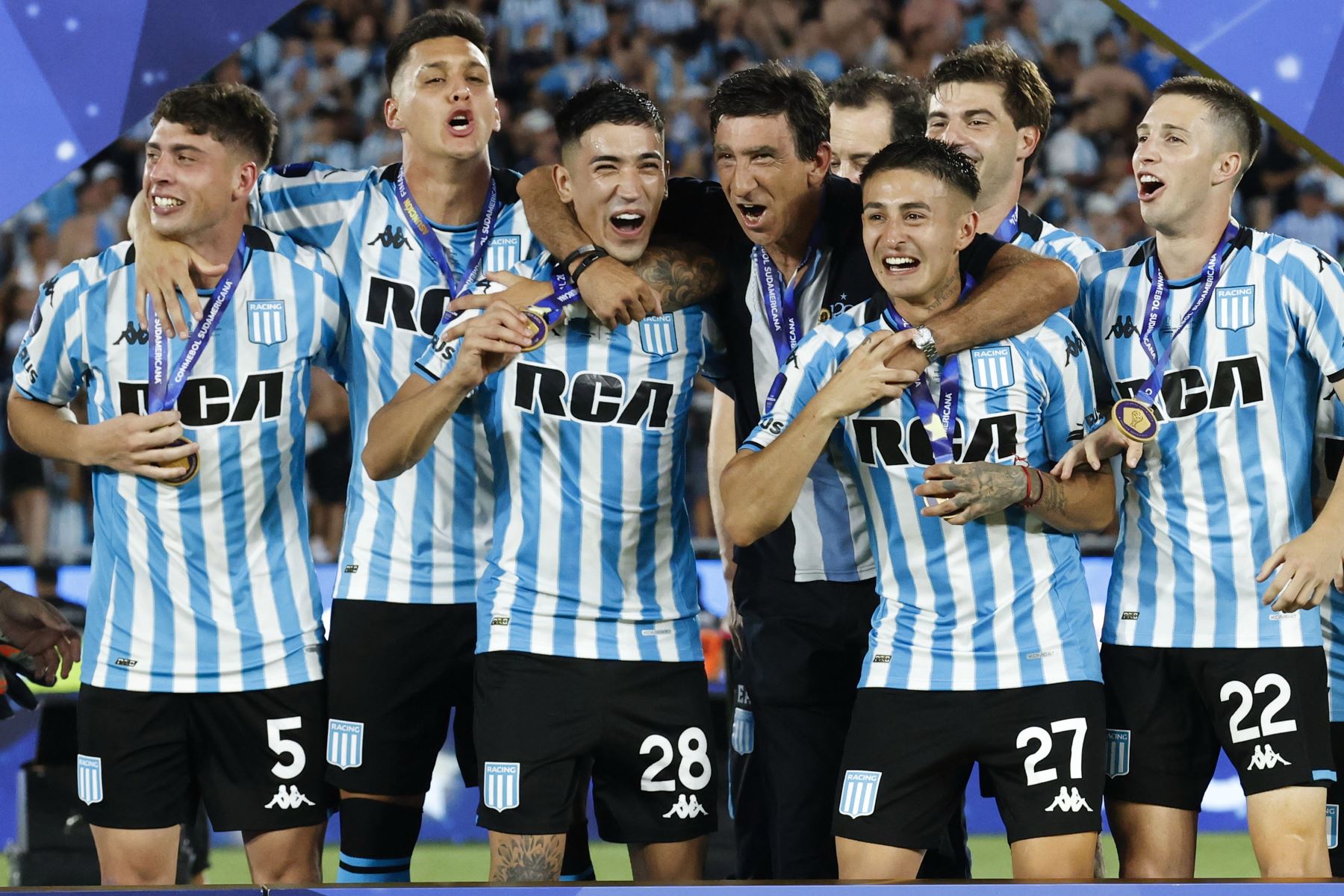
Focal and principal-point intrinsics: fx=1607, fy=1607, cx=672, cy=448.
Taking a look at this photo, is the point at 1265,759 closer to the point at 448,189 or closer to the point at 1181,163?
the point at 1181,163

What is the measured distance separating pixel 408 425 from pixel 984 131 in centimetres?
186

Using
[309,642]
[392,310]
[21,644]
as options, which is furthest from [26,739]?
[392,310]

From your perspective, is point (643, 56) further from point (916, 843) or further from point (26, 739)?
point (916, 843)

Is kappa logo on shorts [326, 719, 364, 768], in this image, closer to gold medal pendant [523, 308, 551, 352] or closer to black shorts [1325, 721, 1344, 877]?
gold medal pendant [523, 308, 551, 352]

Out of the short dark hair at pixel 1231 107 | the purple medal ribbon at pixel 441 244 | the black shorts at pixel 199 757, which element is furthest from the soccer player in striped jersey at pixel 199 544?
the short dark hair at pixel 1231 107

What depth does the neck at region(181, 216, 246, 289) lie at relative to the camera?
13.1 feet

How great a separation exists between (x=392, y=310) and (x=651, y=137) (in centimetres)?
79

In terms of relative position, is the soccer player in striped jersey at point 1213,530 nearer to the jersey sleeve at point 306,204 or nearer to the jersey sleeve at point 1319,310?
the jersey sleeve at point 1319,310

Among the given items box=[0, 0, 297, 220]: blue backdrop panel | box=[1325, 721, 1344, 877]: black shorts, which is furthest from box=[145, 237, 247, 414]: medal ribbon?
box=[1325, 721, 1344, 877]: black shorts

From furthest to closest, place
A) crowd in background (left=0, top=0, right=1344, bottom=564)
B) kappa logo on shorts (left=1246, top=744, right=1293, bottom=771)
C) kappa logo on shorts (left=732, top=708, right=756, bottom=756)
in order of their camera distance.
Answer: crowd in background (left=0, top=0, right=1344, bottom=564), kappa logo on shorts (left=732, top=708, right=756, bottom=756), kappa logo on shorts (left=1246, top=744, right=1293, bottom=771)

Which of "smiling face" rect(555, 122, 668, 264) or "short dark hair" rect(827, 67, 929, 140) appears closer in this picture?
"smiling face" rect(555, 122, 668, 264)

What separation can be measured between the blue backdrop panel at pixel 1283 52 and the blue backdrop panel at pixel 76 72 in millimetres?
2515

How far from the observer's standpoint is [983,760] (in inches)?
142

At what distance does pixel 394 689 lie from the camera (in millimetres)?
4043
